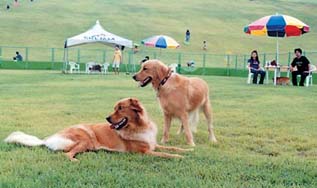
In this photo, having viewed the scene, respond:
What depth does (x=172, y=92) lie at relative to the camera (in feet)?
23.5

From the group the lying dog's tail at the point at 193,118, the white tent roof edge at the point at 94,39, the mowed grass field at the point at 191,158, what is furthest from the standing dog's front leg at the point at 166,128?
the white tent roof edge at the point at 94,39

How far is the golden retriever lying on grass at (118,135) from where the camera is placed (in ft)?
19.4

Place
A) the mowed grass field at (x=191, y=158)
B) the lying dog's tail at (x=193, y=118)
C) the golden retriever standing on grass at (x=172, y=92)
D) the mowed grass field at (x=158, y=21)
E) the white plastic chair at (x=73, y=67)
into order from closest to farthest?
1. the mowed grass field at (x=191, y=158)
2. the golden retriever standing on grass at (x=172, y=92)
3. the lying dog's tail at (x=193, y=118)
4. the white plastic chair at (x=73, y=67)
5. the mowed grass field at (x=158, y=21)

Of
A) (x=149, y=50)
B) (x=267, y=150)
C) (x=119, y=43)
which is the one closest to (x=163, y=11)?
(x=149, y=50)

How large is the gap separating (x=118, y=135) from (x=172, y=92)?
4.58 ft

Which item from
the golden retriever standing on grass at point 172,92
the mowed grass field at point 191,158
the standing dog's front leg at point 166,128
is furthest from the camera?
the standing dog's front leg at point 166,128

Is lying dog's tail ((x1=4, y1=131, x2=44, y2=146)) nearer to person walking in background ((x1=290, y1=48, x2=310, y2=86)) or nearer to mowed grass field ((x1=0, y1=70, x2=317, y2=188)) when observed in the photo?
mowed grass field ((x1=0, y1=70, x2=317, y2=188))

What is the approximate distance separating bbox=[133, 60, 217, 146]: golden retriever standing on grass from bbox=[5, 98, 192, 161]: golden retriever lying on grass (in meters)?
1.08

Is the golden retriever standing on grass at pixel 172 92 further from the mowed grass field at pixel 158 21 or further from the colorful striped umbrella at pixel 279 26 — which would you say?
the mowed grass field at pixel 158 21

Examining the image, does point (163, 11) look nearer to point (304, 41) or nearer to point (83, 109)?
point (304, 41)

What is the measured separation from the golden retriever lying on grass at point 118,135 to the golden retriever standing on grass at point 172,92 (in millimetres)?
1080

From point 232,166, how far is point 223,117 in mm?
4803

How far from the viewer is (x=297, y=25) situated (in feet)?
71.6

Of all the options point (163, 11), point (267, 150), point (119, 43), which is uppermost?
point (163, 11)
